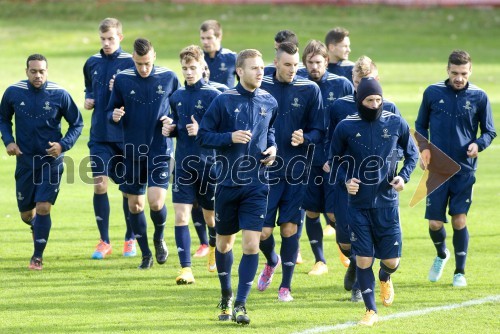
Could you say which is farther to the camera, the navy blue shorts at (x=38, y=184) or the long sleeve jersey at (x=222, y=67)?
the long sleeve jersey at (x=222, y=67)

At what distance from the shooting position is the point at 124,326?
30.0 feet

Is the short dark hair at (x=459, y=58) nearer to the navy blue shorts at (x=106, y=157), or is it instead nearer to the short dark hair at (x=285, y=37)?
the short dark hair at (x=285, y=37)

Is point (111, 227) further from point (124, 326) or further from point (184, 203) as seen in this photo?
point (124, 326)

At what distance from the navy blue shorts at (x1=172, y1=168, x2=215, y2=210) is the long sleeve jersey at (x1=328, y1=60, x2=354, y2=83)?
1946mm

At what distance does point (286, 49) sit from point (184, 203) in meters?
2.01

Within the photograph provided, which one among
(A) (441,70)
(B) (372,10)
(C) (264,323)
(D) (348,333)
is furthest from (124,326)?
(B) (372,10)

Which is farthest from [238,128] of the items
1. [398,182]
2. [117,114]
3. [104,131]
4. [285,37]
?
[104,131]

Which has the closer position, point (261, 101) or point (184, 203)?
point (261, 101)

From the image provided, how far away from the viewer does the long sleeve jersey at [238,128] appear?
9281 mm

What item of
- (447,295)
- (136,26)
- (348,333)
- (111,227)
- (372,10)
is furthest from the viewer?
(372,10)

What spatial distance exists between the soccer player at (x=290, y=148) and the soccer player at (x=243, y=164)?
0.81m

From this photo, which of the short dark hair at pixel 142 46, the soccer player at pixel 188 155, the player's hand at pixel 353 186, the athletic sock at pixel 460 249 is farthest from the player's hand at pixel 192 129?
the athletic sock at pixel 460 249

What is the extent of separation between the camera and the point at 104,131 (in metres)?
12.1

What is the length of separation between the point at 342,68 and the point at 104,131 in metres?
2.66
